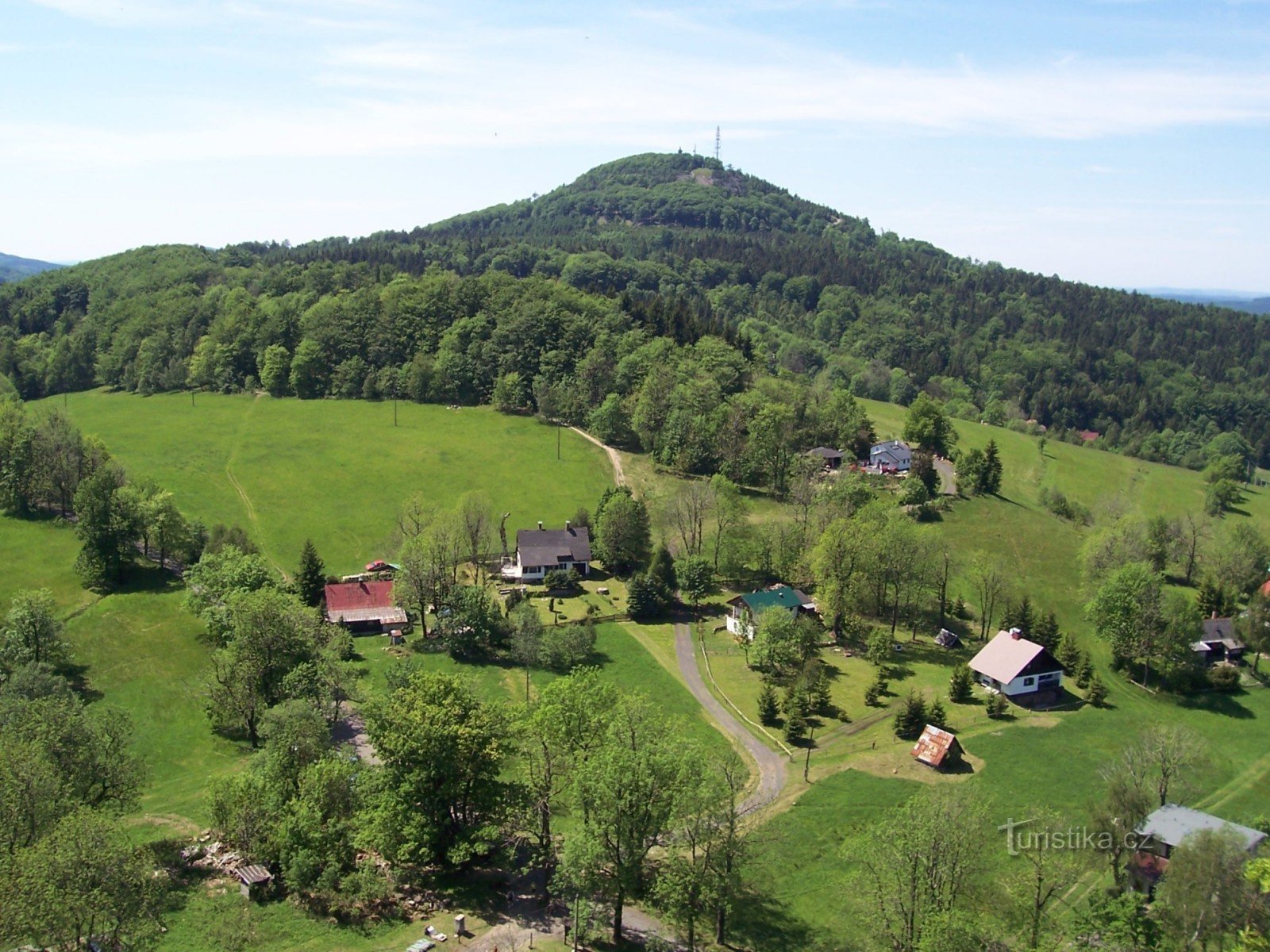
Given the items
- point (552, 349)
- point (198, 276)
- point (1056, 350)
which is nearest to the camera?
point (552, 349)

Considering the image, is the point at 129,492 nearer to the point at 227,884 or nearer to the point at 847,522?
the point at 227,884

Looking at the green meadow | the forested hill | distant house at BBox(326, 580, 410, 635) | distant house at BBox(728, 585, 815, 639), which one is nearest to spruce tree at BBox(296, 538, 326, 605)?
distant house at BBox(326, 580, 410, 635)

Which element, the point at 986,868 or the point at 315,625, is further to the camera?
the point at 315,625

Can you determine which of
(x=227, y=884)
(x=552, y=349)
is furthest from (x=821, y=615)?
(x=552, y=349)

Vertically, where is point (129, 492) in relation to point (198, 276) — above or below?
below

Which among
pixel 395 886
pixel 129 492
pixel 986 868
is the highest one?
pixel 129 492

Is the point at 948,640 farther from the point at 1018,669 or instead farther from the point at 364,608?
the point at 364,608

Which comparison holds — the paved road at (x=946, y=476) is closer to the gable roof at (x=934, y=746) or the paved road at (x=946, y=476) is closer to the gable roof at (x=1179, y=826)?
the gable roof at (x=934, y=746)

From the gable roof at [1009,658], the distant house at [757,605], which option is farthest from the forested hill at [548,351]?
the gable roof at [1009,658]
